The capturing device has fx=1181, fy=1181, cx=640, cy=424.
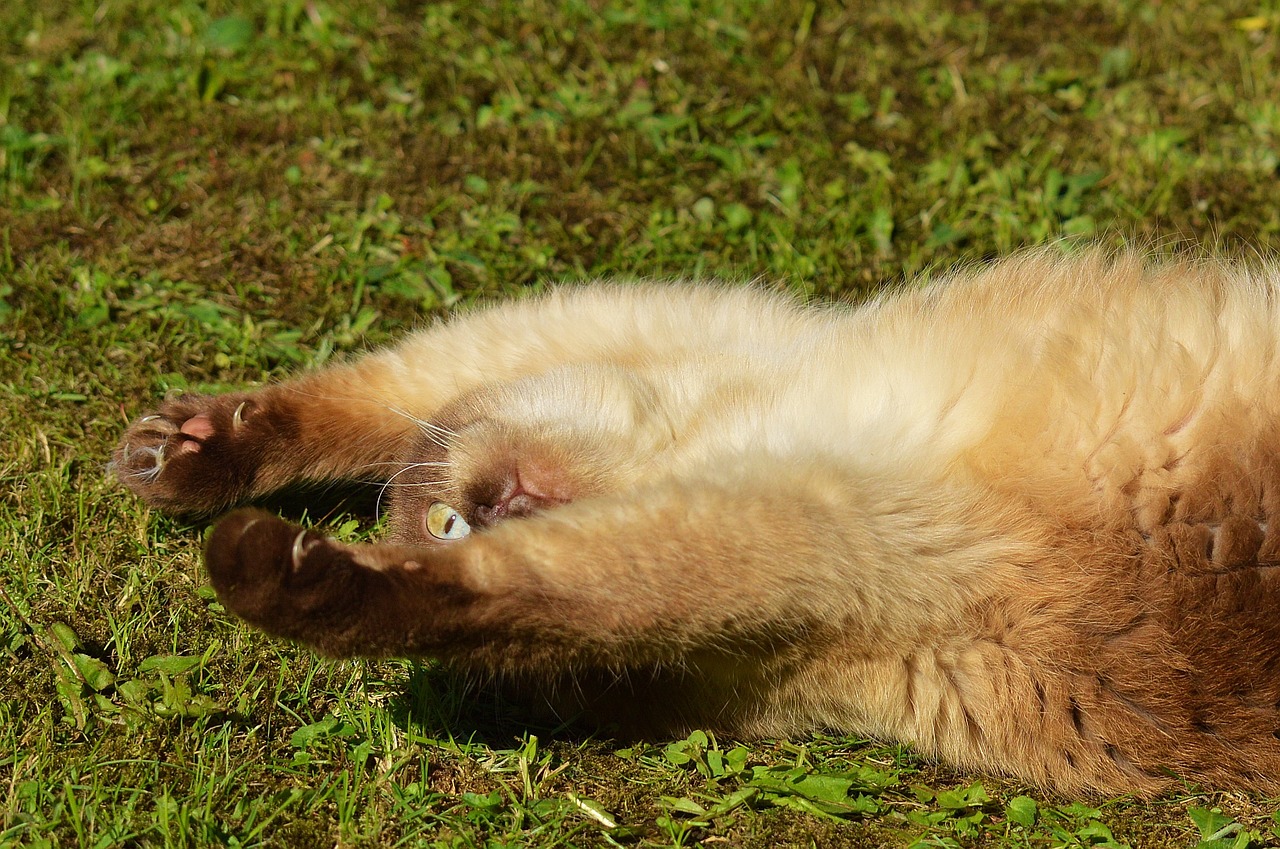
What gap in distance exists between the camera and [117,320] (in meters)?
4.34

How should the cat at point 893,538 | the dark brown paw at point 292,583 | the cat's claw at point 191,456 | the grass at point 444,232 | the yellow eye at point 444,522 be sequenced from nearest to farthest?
the dark brown paw at point 292,583 < the cat at point 893,538 < the grass at point 444,232 < the yellow eye at point 444,522 < the cat's claw at point 191,456

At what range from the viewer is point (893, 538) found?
2.81 metres

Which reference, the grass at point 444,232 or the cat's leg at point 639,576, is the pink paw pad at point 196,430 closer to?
the grass at point 444,232

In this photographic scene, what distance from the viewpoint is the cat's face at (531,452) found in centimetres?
318

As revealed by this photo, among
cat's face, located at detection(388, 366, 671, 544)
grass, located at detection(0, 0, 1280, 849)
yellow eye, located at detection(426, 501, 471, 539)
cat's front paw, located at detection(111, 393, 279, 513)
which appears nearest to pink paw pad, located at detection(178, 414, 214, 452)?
cat's front paw, located at detection(111, 393, 279, 513)

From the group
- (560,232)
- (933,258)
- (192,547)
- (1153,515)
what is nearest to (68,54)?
(560,232)

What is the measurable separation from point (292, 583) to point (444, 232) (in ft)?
8.48

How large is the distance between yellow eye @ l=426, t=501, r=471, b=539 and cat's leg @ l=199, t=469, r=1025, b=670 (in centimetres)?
60

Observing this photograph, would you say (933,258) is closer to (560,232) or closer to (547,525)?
(560,232)

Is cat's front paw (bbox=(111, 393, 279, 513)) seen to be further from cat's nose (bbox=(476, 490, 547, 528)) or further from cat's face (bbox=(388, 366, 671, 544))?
cat's nose (bbox=(476, 490, 547, 528))

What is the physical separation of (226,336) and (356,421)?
843mm

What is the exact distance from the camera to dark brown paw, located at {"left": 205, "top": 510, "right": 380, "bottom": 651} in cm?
248

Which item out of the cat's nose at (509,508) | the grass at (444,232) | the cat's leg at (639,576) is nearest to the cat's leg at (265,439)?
the grass at (444,232)

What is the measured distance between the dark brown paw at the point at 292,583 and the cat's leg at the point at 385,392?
3.81 feet
